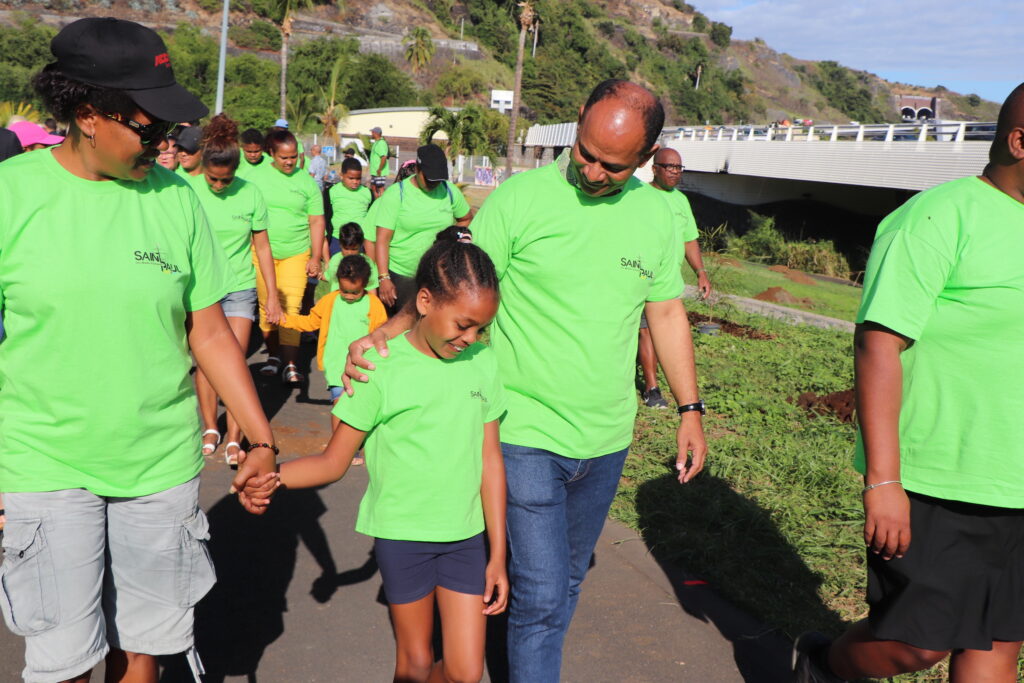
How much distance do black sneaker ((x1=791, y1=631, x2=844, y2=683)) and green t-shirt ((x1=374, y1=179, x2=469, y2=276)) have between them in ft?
15.0

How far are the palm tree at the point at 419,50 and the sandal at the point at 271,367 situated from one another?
7964 centimetres

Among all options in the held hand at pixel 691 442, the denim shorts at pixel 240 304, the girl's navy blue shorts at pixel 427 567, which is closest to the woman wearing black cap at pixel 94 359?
the girl's navy blue shorts at pixel 427 567

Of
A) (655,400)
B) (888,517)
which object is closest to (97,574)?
(888,517)

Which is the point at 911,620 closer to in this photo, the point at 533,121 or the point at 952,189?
the point at 952,189

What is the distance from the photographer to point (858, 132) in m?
23.4

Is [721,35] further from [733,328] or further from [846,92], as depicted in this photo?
[733,328]

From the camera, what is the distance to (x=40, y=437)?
236 centimetres

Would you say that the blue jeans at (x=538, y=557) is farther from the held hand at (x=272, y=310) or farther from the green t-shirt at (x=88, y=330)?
the held hand at (x=272, y=310)

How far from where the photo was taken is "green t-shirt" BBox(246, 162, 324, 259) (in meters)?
7.46

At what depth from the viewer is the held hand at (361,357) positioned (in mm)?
2695

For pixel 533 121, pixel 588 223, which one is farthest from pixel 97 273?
pixel 533 121

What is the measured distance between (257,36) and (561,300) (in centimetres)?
9898

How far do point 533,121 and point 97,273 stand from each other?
97.5 m

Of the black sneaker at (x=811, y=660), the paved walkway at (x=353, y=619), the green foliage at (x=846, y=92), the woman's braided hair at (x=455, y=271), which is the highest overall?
the green foliage at (x=846, y=92)
